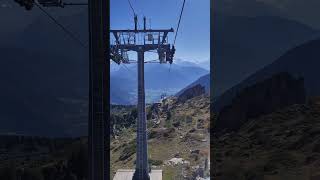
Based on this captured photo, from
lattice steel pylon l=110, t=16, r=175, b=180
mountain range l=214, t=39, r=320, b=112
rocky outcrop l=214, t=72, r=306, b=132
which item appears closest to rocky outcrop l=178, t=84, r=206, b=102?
mountain range l=214, t=39, r=320, b=112

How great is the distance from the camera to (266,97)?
45219 mm

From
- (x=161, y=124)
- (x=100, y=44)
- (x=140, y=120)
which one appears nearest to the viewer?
(x=100, y=44)

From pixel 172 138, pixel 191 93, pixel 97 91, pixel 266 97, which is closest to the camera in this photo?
pixel 97 91

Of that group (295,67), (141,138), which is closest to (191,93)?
(295,67)

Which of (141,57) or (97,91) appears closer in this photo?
(97,91)

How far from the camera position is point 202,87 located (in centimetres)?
7100

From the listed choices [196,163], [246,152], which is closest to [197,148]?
[196,163]

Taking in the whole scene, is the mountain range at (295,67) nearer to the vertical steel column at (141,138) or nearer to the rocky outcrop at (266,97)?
the rocky outcrop at (266,97)

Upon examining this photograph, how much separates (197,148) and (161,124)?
6587 mm

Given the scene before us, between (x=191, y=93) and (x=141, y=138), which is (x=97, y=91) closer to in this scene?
(x=141, y=138)

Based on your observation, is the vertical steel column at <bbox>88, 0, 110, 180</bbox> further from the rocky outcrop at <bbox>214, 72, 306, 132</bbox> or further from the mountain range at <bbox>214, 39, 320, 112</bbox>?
the rocky outcrop at <bbox>214, 72, 306, 132</bbox>

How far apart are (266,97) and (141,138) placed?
19054mm

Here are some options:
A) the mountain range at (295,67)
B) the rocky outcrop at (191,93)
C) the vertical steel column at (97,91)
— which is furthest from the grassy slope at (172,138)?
the vertical steel column at (97,91)

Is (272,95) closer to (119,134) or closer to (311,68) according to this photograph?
(311,68)
